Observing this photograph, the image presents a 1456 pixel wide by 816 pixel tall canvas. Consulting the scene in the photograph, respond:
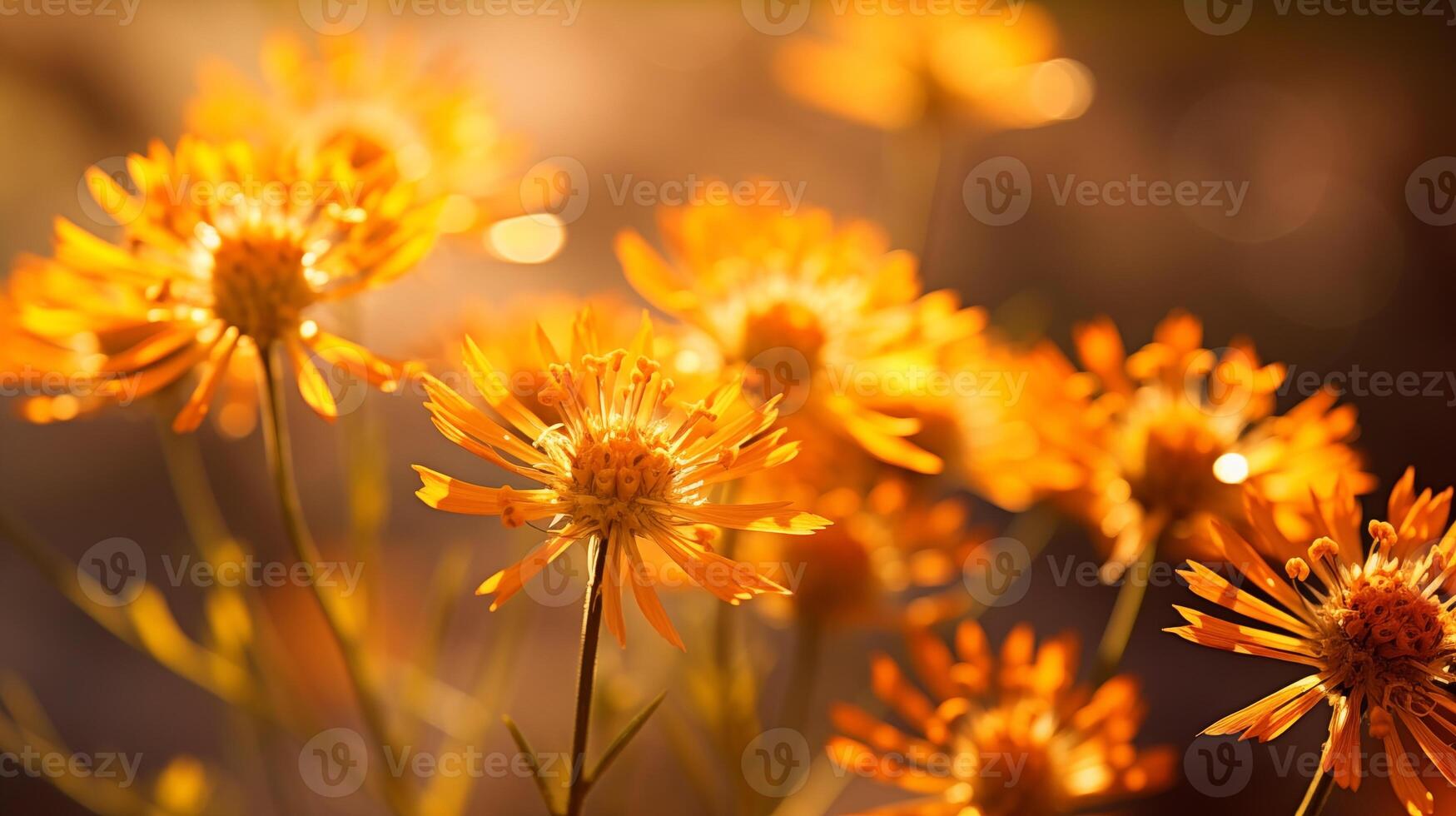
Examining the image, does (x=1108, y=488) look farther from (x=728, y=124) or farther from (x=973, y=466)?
(x=728, y=124)

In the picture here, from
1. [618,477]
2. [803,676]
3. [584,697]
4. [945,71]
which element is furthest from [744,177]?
[584,697]

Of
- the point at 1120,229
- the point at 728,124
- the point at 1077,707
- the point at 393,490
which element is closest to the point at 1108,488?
the point at 1077,707

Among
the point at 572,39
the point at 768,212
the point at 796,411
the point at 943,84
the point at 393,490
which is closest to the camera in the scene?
the point at 796,411

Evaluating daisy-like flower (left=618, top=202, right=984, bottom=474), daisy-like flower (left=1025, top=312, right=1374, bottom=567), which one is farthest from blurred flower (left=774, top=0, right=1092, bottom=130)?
daisy-like flower (left=1025, top=312, right=1374, bottom=567)

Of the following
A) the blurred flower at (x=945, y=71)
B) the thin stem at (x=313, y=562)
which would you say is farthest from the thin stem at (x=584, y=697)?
the blurred flower at (x=945, y=71)

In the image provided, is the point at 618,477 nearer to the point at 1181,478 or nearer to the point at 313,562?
the point at 313,562

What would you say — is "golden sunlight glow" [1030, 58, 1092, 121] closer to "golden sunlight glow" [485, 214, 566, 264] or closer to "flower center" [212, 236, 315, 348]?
"golden sunlight glow" [485, 214, 566, 264]
